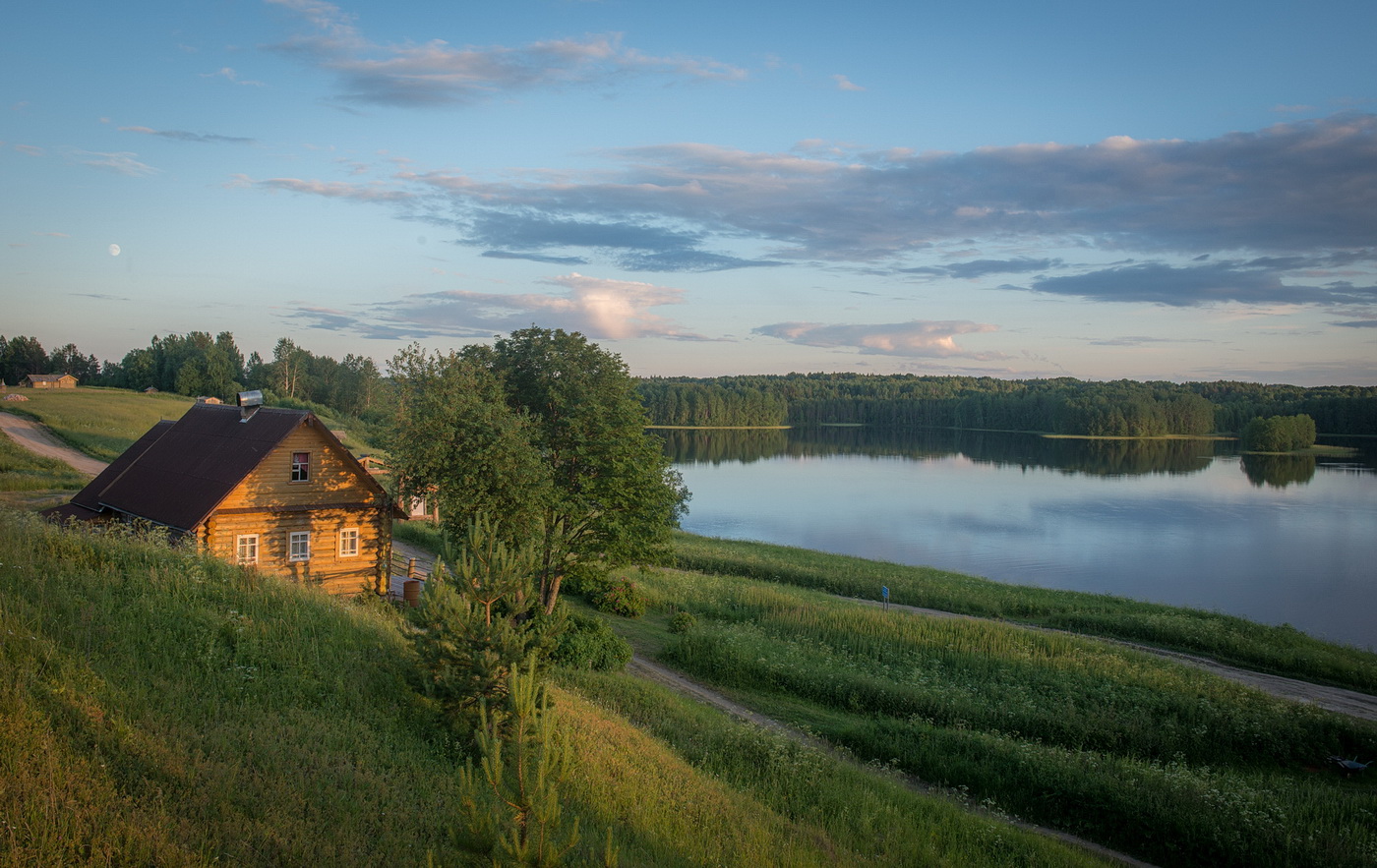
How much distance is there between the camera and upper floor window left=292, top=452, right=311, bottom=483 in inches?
841

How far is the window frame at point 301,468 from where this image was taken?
21344mm

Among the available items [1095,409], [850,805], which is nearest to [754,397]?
[1095,409]

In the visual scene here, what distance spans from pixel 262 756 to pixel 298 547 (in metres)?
15.3

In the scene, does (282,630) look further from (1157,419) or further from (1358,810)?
(1157,419)

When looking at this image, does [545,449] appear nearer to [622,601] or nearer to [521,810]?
[622,601]

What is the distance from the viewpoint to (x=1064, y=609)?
95.3 feet

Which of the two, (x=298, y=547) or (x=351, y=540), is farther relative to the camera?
(x=351, y=540)

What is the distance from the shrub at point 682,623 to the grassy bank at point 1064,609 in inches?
433

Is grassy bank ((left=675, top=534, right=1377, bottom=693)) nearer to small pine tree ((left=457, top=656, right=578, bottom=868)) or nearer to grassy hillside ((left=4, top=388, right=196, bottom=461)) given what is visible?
small pine tree ((left=457, top=656, right=578, bottom=868))

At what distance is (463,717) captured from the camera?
948cm

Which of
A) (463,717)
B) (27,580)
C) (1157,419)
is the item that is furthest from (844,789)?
(1157,419)

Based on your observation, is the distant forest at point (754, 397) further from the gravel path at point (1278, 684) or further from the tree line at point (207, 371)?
the gravel path at point (1278, 684)

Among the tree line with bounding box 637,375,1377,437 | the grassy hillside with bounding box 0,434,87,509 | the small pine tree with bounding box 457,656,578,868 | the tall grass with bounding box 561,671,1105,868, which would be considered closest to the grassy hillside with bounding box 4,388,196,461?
the grassy hillside with bounding box 0,434,87,509

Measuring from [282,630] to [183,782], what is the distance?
437 centimetres
